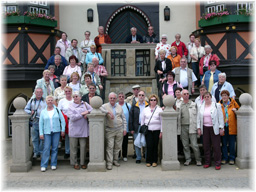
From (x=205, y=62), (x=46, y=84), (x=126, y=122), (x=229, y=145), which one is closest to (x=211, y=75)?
(x=205, y=62)

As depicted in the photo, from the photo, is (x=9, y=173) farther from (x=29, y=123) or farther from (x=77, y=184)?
(x=77, y=184)

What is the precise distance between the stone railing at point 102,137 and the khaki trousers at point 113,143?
0.32 metres

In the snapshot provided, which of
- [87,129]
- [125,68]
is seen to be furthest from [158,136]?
[125,68]

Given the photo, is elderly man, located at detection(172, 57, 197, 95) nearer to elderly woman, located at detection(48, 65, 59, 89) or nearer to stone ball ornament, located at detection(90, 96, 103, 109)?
stone ball ornament, located at detection(90, 96, 103, 109)

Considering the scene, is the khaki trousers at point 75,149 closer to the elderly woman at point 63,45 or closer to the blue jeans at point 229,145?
the blue jeans at point 229,145

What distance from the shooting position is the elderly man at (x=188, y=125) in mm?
7953

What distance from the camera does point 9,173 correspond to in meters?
7.65

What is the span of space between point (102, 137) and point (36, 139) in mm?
1860

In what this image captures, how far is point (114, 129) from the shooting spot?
8062mm

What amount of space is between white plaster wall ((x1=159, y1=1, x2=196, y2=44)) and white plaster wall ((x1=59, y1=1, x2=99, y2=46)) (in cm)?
295

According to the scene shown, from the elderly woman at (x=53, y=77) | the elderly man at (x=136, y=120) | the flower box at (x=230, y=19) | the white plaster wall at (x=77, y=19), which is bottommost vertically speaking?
the elderly man at (x=136, y=120)

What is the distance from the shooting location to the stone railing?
7.62 metres

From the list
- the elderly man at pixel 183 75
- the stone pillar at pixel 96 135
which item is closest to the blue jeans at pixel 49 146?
the stone pillar at pixel 96 135

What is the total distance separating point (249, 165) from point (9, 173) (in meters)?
5.43
